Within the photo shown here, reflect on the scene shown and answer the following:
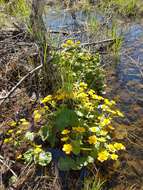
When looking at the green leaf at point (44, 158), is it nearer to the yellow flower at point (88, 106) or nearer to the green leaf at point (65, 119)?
the green leaf at point (65, 119)

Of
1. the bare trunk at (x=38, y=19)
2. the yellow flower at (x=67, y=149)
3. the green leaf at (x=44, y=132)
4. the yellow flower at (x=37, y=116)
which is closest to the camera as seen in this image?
the yellow flower at (x=67, y=149)

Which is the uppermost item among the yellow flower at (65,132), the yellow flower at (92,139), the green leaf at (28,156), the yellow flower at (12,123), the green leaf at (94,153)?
the yellow flower at (65,132)

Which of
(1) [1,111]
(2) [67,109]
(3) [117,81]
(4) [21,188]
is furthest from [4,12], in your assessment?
(4) [21,188]

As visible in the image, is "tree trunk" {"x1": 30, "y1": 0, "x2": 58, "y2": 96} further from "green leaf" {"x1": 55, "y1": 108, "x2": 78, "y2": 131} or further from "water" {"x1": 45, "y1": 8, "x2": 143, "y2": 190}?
"water" {"x1": 45, "y1": 8, "x2": 143, "y2": 190}

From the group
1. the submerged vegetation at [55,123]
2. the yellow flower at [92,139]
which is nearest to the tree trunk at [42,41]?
the submerged vegetation at [55,123]

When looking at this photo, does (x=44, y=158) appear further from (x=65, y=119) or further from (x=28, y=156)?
(x=65, y=119)

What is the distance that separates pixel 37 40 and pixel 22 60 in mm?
522

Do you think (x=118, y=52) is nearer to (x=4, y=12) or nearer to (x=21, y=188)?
(x=4, y=12)

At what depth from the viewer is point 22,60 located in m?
4.23

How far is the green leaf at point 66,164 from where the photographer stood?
2.84 meters

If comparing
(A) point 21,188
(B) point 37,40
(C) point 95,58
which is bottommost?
(A) point 21,188

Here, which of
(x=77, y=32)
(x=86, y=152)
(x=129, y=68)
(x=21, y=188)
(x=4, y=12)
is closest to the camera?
(x=21, y=188)

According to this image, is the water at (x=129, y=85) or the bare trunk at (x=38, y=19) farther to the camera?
the bare trunk at (x=38, y=19)

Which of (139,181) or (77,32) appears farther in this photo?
(77,32)
